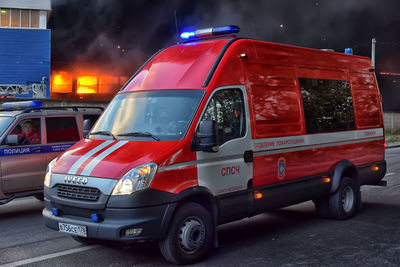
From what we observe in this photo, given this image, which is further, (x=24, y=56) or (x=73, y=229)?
(x=24, y=56)

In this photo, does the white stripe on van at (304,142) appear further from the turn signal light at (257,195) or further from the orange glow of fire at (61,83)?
the orange glow of fire at (61,83)

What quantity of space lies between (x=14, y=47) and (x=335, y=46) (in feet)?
81.8

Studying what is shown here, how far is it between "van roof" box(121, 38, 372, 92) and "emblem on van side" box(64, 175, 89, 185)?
4.87 feet

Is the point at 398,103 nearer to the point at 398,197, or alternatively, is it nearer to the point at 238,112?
the point at 398,197

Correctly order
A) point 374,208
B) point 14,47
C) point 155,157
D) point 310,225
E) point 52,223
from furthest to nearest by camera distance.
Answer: point 14,47
point 374,208
point 310,225
point 52,223
point 155,157

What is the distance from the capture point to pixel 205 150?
5.57 m

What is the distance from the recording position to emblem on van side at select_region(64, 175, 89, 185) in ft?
17.5

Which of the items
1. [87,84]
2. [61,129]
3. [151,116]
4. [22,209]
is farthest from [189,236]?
[87,84]

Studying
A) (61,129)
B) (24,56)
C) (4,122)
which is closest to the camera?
(4,122)

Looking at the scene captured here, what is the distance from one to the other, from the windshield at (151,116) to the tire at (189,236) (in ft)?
2.69

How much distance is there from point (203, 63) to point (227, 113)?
0.67m

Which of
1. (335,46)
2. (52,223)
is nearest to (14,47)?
(335,46)

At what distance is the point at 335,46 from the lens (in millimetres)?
42188

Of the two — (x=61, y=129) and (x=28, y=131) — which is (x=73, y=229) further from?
(x=61, y=129)
